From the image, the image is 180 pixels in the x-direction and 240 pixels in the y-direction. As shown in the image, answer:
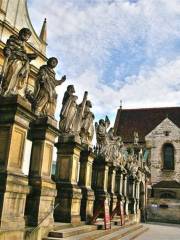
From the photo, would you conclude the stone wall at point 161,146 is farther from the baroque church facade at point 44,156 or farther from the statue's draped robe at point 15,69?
the statue's draped robe at point 15,69

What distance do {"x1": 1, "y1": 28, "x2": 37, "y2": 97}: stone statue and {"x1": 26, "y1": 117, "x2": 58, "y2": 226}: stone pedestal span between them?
46.1 inches

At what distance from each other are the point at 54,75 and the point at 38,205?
335 centimetres

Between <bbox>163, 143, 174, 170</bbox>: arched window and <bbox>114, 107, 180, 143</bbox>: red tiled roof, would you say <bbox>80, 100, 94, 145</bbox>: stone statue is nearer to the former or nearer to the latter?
<bbox>163, 143, 174, 170</bbox>: arched window

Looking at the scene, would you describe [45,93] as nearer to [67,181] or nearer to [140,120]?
[67,181]

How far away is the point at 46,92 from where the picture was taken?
336 inches

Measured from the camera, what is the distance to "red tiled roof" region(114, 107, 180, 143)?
4428 centimetres

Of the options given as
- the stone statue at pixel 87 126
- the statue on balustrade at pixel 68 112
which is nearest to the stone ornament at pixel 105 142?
the stone statue at pixel 87 126

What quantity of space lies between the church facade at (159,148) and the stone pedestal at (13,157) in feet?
98.1

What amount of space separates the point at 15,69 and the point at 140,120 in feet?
134

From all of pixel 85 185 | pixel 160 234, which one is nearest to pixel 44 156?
pixel 85 185

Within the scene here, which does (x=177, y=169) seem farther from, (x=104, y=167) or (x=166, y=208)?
(x=104, y=167)

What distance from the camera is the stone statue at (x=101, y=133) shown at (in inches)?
570

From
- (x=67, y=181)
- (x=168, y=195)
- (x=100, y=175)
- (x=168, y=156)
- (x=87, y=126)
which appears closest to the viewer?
(x=67, y=181)

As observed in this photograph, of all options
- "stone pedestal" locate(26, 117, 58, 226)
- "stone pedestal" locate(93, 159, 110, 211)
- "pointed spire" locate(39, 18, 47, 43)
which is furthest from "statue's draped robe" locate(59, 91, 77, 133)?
"pointed spire" locate(39, 18, 47, 43)
